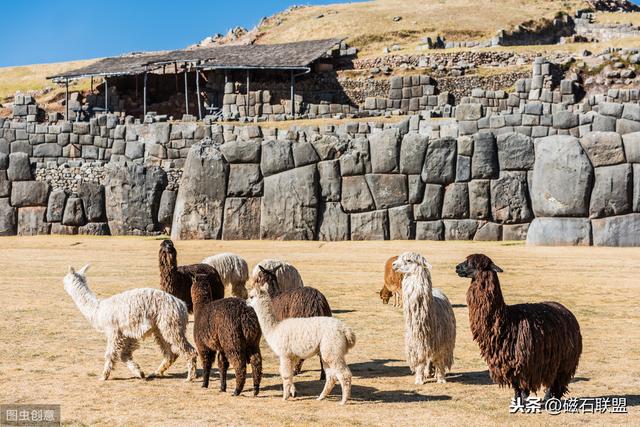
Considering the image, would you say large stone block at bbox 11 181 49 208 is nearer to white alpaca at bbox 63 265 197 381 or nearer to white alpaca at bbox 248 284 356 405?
white alpaca at bbox 63 265 197 381

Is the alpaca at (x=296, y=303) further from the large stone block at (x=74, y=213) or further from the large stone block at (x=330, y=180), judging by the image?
the large stone block at (x=74, y=213)

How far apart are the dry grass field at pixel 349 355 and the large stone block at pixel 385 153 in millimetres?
3854

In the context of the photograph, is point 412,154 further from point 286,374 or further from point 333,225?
point 286,374

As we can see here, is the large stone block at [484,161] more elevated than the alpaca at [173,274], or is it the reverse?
the large stone block at [484,161]

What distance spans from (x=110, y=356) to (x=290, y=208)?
1566 cm

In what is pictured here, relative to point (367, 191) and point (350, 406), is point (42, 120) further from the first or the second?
point (350, 406)

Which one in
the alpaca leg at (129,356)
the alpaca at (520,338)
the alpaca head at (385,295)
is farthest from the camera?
the alpaca head at (385,295)

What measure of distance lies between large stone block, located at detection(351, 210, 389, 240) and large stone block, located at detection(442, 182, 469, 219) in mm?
1530

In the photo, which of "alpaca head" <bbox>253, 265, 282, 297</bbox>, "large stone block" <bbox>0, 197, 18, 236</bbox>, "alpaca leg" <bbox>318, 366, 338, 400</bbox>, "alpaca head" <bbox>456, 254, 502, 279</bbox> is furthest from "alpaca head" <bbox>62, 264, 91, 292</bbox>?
"large stone block" <bbox>0, 197, 18, 236</bbox>

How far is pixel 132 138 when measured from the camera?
36.1 meters

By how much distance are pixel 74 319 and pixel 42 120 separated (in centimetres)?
3300

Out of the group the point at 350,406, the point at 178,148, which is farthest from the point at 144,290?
the point at 178,148

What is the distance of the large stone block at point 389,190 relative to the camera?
1046 inches

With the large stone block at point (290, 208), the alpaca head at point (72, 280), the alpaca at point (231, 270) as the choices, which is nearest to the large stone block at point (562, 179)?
the large stone block at point (290, 208)
